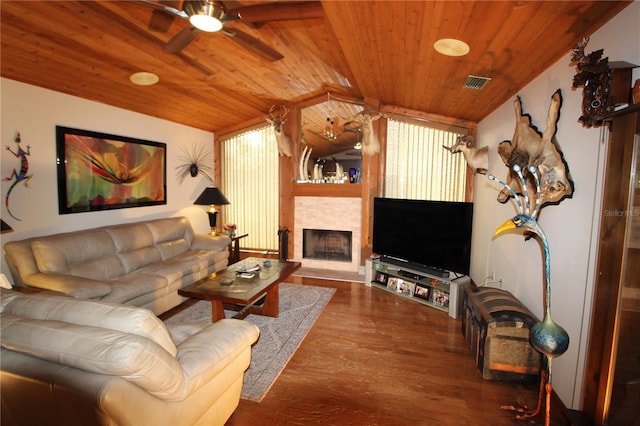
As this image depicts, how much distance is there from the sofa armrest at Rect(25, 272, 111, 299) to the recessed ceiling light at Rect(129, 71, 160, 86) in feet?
7.93

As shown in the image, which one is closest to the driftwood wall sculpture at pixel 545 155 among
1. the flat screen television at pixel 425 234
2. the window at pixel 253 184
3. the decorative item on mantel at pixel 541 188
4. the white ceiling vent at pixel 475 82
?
the decorative item on mantel at pixel 541 188

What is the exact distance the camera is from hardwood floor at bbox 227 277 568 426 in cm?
227

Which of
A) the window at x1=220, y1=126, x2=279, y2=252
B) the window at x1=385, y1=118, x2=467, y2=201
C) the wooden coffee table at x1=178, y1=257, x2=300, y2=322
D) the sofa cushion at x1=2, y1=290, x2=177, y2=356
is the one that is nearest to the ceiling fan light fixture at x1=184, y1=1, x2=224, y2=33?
the sofa cushion at x1=2, y1=290, x2=177, y2=356

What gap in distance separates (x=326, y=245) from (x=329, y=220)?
A: 1.66ft

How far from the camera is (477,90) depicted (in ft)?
11.5

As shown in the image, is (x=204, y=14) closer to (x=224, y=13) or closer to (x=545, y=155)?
(x=224, y=13)

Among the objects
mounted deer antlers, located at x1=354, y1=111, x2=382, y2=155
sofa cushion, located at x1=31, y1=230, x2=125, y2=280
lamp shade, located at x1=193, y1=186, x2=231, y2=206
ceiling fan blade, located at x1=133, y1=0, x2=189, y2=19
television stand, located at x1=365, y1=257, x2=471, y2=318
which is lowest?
television stand, located at x1=365, y1=257, x2=471, y2=318

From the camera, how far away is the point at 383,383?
2.63m

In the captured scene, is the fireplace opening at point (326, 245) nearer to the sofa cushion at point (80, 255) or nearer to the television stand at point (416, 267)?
the television stand at point (416, 267)

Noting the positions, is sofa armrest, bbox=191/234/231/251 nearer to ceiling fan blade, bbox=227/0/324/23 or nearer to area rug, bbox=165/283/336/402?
area rug, bbox=165/283/336/402

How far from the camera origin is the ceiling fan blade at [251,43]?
2574 mm

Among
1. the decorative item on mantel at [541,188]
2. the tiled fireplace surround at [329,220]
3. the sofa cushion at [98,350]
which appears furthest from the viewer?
the tiled fireplace surround at [329,220]

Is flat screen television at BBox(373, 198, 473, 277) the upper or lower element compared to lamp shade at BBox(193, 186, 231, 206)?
lower

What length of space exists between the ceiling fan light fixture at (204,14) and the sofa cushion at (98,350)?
2.04 metres
